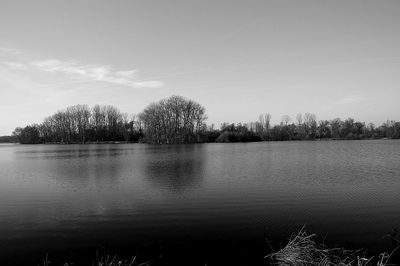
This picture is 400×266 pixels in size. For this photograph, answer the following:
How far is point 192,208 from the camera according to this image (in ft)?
55.5

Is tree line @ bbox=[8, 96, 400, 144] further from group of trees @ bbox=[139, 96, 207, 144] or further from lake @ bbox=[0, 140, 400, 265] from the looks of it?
lake @ bbox=[0, 140, 400, 265]

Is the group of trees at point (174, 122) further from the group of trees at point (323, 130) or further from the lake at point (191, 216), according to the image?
the lake at point (191, 216)

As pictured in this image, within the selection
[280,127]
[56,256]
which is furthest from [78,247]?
[280,127]

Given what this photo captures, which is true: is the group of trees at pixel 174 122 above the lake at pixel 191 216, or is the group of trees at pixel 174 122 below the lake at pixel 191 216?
above

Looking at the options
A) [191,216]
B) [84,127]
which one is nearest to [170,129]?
[84,127]

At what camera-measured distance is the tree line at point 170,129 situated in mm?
130375

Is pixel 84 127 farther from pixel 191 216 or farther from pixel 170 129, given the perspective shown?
pixel 191 216

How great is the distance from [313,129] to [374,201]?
168967 mm

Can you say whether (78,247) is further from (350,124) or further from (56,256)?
(350,124)

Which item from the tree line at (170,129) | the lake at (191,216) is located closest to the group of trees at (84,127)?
the tree line at (170,129)

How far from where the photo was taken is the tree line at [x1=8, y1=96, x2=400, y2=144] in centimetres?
13038

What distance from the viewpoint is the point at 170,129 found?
129 m

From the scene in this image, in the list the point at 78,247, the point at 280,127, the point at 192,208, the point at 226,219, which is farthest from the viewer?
the point at 280,127

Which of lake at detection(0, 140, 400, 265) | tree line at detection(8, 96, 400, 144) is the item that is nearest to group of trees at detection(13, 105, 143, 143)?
tree line at detection(8, 96, 400, 144)
